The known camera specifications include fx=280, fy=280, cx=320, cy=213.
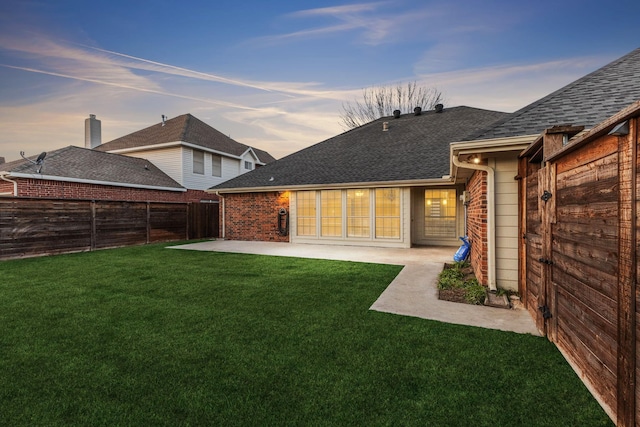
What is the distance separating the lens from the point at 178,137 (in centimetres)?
1745

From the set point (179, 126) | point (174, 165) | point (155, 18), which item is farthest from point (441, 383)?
point (179, 126)

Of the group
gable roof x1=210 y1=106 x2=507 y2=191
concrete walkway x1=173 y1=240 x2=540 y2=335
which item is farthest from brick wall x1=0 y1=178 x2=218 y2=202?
concrete walkway x1=173 y1=240 x2=540 y2=335

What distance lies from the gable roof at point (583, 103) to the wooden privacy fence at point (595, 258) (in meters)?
1.26

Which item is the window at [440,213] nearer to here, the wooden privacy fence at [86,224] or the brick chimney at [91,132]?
the wooden privacy fence at [86,224]

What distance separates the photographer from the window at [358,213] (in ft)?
35.0

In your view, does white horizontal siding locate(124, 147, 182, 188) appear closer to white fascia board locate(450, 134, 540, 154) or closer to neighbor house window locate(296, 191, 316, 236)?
neighbor house window locate(296, 191, 316, 236)

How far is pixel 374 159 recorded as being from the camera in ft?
38.5

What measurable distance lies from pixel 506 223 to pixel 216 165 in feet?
61.4

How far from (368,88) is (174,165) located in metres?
16.9

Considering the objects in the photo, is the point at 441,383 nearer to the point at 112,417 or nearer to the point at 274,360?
the point at 274,360

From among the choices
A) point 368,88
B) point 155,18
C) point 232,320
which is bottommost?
point 232,320

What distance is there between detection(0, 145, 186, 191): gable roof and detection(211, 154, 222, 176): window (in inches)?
116

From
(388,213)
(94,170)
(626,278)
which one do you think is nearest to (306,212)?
(388,213)

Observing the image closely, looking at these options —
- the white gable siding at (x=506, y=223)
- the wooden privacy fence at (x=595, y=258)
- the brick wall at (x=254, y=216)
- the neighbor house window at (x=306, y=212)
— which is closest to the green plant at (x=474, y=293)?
the white gable siding at (x=506, y=223)
